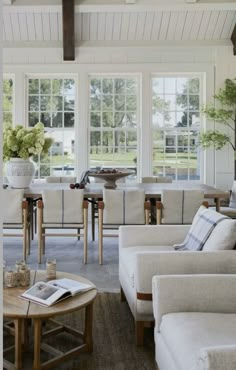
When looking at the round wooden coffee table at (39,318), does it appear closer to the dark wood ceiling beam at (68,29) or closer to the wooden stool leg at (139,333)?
the wooden stool leg at (139,333)

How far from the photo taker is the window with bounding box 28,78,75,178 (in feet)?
25.5

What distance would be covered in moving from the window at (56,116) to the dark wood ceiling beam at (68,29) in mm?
509

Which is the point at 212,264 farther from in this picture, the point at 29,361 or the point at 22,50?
the point at 22,50

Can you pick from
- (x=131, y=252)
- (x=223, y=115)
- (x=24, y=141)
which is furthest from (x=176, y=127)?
(x=131, y=252)

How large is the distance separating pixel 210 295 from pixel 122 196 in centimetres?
272

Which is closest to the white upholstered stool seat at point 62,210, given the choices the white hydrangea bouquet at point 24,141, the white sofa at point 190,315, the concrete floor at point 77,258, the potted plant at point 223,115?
the concrete floor at point 77,258

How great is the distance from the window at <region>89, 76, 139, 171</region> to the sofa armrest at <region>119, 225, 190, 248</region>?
4.25 m

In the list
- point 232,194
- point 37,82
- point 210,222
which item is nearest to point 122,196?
point 210,222

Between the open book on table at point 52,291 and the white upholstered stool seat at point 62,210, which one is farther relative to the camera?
the white upholstered stool seat at point 62,210

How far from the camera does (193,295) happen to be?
2.19m

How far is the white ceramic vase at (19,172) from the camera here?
5.25 metres

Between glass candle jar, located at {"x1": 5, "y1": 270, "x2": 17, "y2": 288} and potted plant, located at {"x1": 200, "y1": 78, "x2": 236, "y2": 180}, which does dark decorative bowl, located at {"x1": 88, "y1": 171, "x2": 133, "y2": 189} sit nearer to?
potted plant, located at {"x1": 200, "y1": 78, "x2": 236, "y2": 180}

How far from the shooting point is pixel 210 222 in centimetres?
308

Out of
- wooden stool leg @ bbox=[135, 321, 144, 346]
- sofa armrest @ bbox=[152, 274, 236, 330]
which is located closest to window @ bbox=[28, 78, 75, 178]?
wooden stool leg @ bbox=[135, 321, 144, 346]
